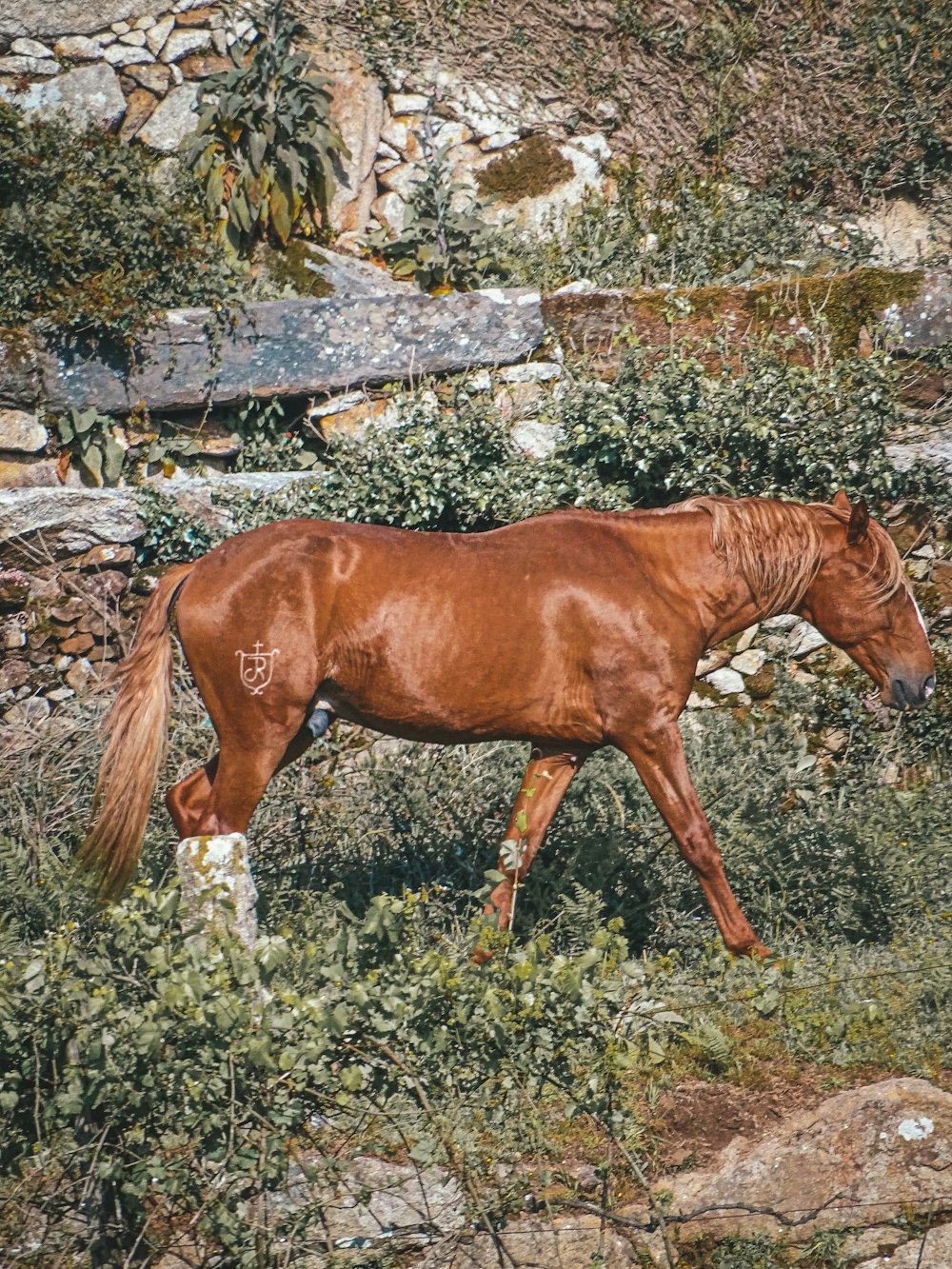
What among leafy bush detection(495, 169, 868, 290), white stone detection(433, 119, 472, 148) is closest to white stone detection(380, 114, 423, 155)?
white stone detection(433, 119, 472, 148)

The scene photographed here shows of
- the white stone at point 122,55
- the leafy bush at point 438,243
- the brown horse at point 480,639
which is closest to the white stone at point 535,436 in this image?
the leafy bush at point 438,243

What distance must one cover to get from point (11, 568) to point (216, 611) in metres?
3.01

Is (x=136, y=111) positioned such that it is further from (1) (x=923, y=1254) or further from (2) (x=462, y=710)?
(1) (x=923, y=1254)

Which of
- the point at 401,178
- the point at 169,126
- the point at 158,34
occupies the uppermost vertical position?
the point at 158,34

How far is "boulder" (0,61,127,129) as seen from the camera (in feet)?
32.3

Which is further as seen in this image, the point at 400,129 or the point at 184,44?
the point at 400,129

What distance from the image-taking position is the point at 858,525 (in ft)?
17.5

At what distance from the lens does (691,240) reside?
1009 centimetres

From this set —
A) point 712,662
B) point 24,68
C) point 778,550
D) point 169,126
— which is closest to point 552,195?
point 169,126

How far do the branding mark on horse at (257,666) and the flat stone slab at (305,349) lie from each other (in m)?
3.81

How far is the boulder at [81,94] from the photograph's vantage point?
32.3 feet

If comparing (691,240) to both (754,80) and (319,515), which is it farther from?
(319,515)

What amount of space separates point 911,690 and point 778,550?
2.68 ft

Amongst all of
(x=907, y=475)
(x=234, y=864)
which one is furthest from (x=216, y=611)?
(x=907, y=475)
